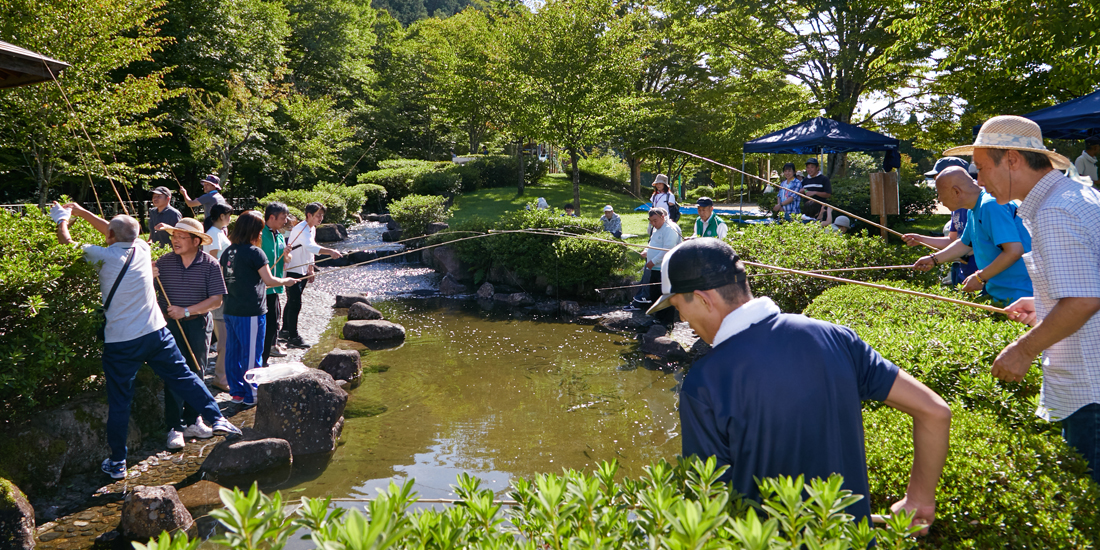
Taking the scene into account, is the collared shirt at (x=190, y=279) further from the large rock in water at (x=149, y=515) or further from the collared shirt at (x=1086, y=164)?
the collared shirt at (x=1086, y=164)

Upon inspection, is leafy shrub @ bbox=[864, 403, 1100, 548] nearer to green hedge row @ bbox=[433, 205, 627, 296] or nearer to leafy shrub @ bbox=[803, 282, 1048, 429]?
leafy shrub @ bbox=[803, 282, 1048, 429]

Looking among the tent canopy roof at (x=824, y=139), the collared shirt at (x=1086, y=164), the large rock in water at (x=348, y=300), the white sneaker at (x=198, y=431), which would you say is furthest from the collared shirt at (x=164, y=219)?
the collared shirt at (x=1086, y=164)

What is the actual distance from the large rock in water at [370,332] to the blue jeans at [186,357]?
332cm

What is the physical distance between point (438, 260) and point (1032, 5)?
1340cm

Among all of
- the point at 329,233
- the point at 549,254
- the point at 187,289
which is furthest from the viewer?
the point at 329,233

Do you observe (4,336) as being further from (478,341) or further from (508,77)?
(508,77)

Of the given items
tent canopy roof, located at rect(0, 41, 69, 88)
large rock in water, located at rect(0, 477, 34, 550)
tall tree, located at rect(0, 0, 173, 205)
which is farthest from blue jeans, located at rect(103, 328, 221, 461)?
tall tree, located at rect(0, 0, 173, 205)

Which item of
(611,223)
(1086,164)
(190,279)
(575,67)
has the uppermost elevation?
(575,67)

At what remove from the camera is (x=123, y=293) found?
4875 mm

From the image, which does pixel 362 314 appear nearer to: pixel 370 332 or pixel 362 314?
pixel 362 314

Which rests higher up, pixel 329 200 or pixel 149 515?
pixel 329 200

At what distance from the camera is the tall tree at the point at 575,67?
19.9m

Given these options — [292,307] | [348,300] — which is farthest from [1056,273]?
[348,300]

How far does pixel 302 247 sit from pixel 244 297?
2378 mm
